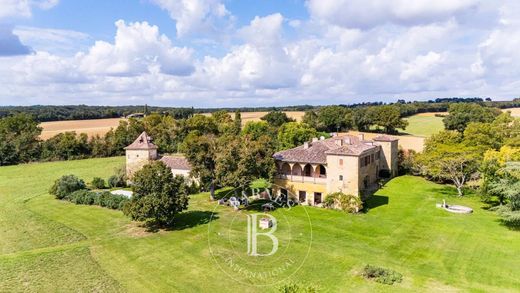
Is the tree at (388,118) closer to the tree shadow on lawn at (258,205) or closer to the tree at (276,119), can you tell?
the tree at (276,119)

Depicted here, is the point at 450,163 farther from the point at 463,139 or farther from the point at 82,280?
the point at 82,280

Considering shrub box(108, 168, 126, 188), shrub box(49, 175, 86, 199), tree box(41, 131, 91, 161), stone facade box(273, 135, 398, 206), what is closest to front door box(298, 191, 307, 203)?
stone facade box(273, 135, 398, 206)

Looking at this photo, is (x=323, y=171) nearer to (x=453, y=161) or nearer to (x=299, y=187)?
(x=299, y=187)

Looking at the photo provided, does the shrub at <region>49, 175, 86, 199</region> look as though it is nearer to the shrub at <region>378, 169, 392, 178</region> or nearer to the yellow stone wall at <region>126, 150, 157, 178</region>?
the yellow stone wall at <region>126, 150, 157, 178</region>

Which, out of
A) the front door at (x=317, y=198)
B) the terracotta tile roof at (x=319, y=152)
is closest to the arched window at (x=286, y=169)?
the terracotta tile roof at (x=319, y=152)

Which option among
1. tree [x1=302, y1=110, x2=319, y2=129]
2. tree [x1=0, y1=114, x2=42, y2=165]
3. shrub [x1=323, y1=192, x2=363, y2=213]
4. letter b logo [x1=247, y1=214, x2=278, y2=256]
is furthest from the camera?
tree [x1=302, y1=110, x2=319, y2=129]

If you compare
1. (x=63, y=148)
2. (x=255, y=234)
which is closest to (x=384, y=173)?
(x=255, y=234)

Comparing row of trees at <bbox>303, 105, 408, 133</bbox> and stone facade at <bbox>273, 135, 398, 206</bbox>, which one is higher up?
row of trees at <bbox>303, 105, 408, 133</bbox>
